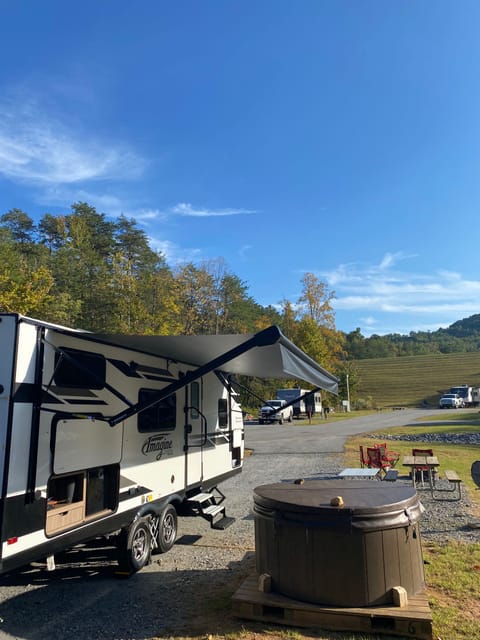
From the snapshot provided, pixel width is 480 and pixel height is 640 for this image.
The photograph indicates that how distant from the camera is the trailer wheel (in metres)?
5.29

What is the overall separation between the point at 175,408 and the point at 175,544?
1854 millimetres

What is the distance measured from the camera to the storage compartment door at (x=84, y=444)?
4.52 m

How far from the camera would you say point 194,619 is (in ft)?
14.0

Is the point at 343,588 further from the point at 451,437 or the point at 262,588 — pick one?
the point at 451,437

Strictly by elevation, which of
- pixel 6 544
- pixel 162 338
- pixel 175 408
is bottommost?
pixel 6 544

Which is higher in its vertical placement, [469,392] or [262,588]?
[469,392]

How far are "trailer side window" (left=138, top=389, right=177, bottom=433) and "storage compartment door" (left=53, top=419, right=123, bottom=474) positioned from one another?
1.71 ft

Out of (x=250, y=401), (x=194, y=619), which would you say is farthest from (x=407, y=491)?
(x=250, y=401)

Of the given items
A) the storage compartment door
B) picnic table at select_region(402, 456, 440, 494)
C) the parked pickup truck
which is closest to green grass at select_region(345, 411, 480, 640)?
picnic table at select_region(402, 456, 440, 494)

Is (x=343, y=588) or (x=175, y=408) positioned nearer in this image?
(x=343, y=588)

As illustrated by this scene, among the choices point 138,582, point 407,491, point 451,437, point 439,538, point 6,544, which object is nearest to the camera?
point 6,544

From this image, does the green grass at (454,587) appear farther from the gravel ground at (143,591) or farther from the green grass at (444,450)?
the green grass at (444,450)

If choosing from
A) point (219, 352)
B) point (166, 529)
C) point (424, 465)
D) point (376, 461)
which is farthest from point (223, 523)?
point (376, 461)

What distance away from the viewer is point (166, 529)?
6.30 m
